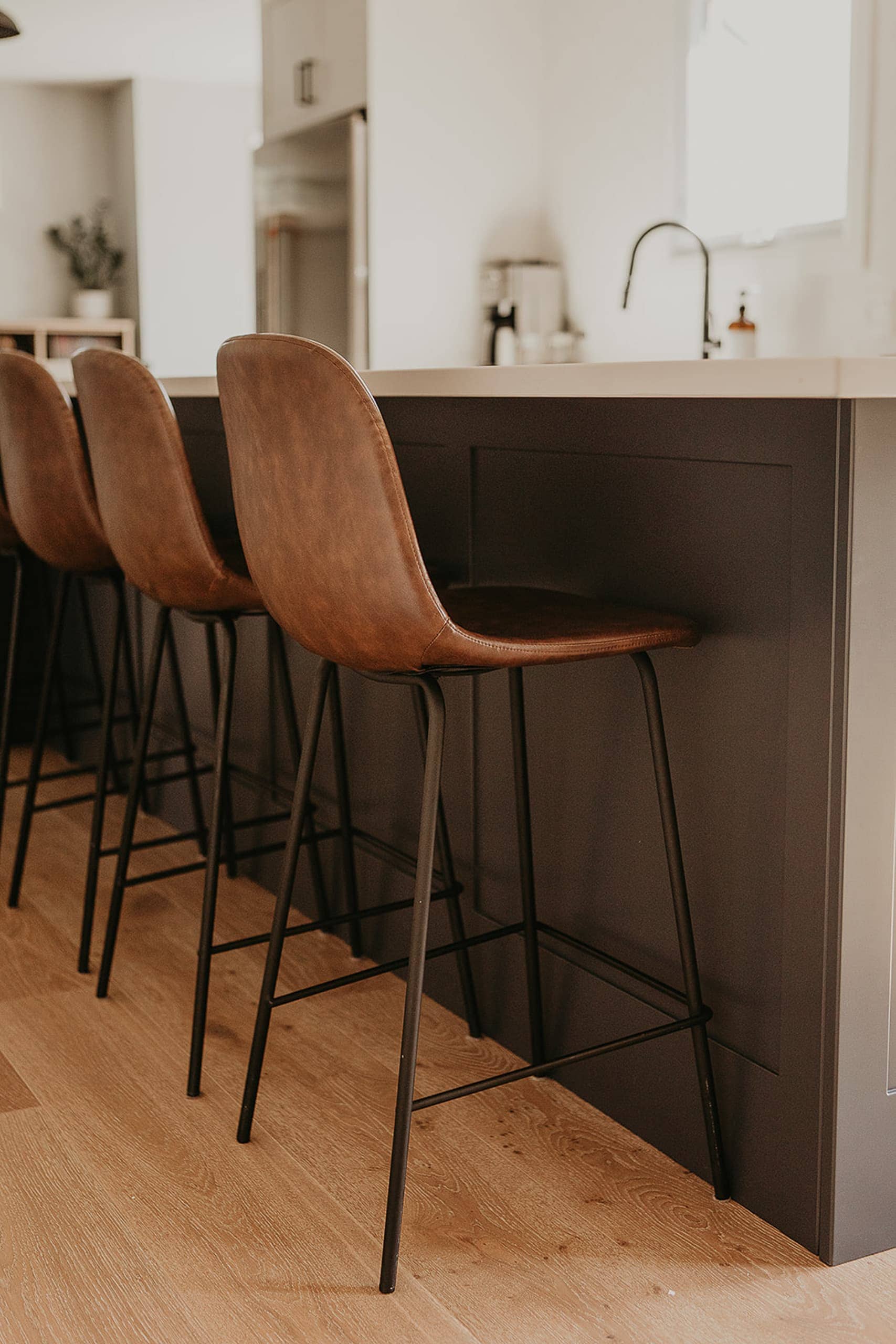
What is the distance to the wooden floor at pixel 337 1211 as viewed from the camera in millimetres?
1527

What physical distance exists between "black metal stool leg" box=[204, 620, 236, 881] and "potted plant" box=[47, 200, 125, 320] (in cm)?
543

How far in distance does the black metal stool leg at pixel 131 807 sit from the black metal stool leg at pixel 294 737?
275 millimetres

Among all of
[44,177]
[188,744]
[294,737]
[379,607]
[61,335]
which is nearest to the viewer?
[379,607]

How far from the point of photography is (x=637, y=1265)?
5.31 ft

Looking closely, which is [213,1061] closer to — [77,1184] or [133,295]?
[77,1184]

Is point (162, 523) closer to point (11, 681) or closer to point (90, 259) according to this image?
point (11, 681)

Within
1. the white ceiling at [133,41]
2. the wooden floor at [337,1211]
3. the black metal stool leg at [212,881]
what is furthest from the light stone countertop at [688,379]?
the white ceiling at [133,41]

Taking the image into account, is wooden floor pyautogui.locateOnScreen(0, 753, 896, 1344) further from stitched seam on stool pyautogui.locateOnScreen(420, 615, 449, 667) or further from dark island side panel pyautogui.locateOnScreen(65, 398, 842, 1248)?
stitched seam on stool pyautogui.locateOnScreen(420, 615, 449, 667)

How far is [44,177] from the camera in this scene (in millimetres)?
7973

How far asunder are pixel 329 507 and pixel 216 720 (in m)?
1.30

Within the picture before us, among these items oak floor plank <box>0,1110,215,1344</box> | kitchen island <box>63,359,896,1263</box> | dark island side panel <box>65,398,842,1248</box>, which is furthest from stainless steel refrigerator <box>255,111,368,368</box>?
oak floor plank <box>0,1110,215,1344</box>

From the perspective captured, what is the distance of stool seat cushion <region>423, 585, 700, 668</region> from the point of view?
4.97ft

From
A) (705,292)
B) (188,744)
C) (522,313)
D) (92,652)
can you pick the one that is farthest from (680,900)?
(522,313)

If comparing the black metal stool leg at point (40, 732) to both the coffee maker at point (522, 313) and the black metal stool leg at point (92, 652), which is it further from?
the coffee maker at point (522, 313)
